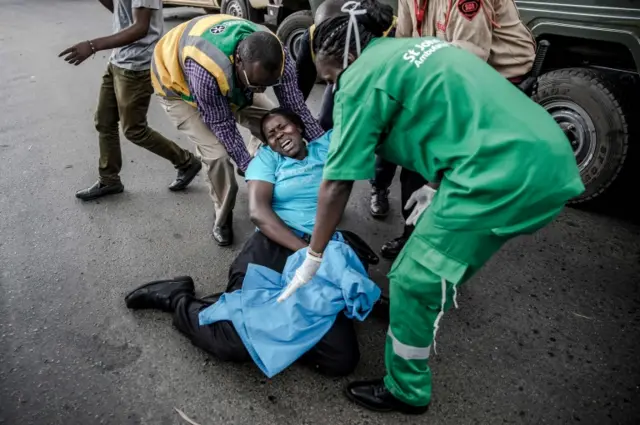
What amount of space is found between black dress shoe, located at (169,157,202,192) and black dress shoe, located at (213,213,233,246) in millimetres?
684

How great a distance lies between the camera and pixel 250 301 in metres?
2.04

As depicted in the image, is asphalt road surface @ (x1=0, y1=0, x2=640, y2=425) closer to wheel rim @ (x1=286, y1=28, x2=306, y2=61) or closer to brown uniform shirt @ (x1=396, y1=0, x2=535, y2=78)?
brown uniform shirt @ (x1=396, y1=0, x2=535, y2=78)

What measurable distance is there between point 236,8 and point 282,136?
525 cm

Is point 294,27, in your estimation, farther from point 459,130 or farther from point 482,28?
point 459,130

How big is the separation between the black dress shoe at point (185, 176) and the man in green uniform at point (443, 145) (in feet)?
7.25

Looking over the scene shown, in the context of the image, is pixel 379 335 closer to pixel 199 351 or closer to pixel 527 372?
pixel 527 372

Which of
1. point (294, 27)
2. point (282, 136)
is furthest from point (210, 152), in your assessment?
point (294, 27)

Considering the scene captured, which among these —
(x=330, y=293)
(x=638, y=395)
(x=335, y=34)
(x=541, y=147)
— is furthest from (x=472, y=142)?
(x=638, y=395)

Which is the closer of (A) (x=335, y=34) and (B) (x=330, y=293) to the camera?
(A) (x=335, y=34)

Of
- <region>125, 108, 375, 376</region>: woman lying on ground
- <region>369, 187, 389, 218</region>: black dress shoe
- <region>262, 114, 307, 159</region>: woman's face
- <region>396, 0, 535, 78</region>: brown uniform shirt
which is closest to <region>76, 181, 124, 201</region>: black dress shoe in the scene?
<region>125, 108, 375, 376</region>: woman lying on ground

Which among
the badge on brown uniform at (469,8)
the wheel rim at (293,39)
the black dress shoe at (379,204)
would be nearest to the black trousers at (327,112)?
the black dress shoe at (379,204)

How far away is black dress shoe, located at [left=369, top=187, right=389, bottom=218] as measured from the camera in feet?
10.5

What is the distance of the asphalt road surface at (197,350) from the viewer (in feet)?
6.34

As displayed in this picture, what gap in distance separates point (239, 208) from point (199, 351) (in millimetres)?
1351
